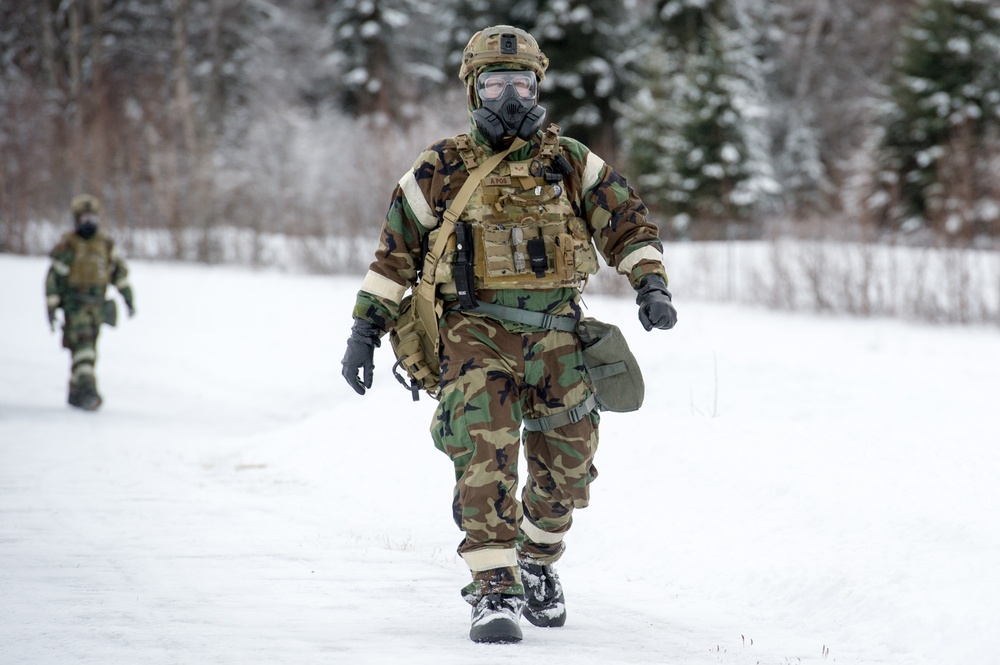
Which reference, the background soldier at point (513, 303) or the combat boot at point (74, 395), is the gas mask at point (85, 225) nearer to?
the combat boot at point (74, 395)

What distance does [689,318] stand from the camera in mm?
13922

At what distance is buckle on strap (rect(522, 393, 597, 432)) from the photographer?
3639 millimetres

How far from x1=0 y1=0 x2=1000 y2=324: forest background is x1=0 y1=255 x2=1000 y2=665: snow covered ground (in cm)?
569

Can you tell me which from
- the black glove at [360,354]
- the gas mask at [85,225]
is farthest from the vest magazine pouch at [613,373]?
the gas mask at [85,225]

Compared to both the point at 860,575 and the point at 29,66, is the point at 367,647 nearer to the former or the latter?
the point at 860,575

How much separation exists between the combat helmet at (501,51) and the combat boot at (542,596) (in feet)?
6.17

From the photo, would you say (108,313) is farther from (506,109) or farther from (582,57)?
(582,57)

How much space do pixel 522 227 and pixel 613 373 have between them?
2.06 feet

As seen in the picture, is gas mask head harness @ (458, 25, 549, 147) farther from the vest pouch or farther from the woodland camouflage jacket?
the vest pouch

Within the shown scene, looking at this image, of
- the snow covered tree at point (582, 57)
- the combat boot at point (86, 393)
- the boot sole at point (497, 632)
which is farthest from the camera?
the snow covered tree at point (582, 57)

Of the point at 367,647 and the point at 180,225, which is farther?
the point at 180,225

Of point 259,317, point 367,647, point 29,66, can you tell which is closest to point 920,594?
point 367,647

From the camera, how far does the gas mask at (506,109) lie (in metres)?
3.60

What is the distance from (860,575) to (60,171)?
2388 centimetres
